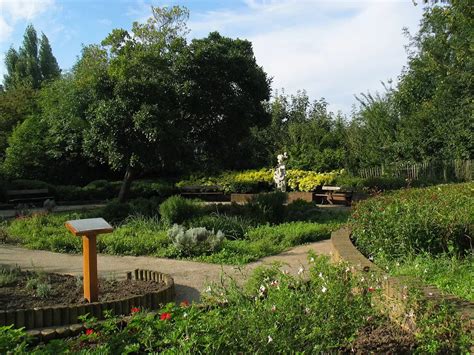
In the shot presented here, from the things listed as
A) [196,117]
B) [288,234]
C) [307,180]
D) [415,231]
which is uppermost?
[196,117]

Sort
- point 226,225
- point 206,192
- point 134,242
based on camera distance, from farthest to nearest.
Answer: point 206,192 < point 226,225 < point 134,242

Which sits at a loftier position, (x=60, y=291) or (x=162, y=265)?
(x=60, y=291)

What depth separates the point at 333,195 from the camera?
750 inches

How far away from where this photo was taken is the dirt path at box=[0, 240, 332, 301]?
718 centimetres

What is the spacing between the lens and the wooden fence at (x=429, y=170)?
71.3 feet

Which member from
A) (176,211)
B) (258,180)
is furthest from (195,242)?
(258,180)

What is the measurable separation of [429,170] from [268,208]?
1294 cm

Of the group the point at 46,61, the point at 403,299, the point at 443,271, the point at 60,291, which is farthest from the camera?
the point at 46,61

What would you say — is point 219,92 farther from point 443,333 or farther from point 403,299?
point 443,333

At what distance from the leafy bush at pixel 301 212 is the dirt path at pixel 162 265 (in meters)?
2.95

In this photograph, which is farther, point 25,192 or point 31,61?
point 31,61

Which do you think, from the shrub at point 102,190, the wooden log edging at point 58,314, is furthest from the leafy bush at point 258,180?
the wooden log edging at point 58,314

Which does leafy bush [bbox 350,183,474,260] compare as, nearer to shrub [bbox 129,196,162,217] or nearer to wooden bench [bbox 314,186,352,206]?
shrub [bbox 129,196,162,217]

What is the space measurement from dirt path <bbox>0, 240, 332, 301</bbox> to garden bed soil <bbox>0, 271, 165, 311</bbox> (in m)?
0.66
